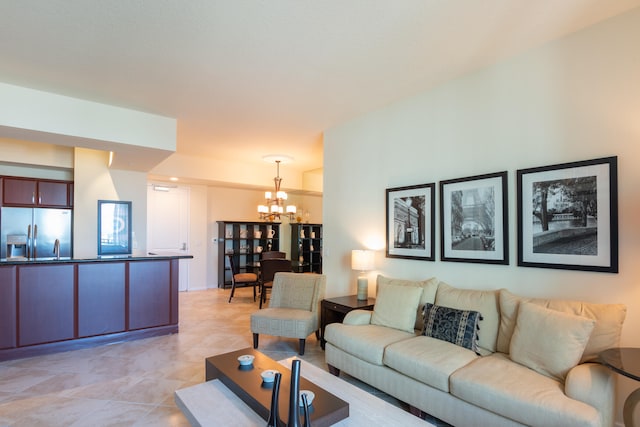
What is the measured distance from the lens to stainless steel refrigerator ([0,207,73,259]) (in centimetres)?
548

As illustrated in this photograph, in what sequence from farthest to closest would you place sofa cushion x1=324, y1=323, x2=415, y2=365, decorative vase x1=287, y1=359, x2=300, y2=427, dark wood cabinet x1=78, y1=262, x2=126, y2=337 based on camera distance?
1. dark wood cabinet x1=78, y1=262, x2=126, y2=337
2. sofa cushion x1=324, y1=323, x2=415, y2=365
3. decorative vase x1=287, y1=359, x2=300, y2=427

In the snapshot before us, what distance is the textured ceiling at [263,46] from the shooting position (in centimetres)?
223

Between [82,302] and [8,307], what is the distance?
2.09 feet

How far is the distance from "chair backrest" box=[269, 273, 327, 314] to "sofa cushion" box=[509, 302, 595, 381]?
7.05 feet

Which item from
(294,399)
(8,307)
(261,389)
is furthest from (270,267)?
(294,399)

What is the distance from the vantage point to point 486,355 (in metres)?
2.47

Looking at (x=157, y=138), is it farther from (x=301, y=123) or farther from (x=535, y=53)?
(x=535, y=53)

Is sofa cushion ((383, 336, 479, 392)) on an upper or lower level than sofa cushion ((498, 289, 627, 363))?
lower

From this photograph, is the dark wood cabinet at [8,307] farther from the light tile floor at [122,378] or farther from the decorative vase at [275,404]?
the decorative vase at [275,404]

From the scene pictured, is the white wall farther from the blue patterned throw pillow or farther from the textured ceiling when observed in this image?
the blue patterned throw pillow

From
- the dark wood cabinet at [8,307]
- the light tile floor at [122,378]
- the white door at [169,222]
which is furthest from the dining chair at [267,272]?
the dark wood cabinet at [8,307]

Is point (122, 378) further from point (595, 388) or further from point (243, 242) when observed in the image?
point (243, 242)

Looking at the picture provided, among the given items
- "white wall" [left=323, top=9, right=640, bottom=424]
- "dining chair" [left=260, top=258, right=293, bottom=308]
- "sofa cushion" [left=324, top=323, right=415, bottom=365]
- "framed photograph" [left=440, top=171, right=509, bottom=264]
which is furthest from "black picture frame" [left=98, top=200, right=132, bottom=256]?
"framed photograph" [left=440, top=171, right=509, bottom=264]

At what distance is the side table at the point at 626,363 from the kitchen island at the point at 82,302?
14.6 ft
